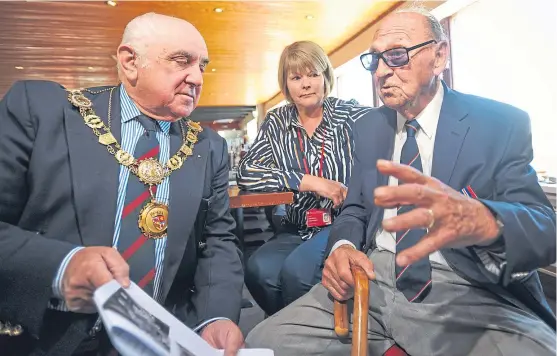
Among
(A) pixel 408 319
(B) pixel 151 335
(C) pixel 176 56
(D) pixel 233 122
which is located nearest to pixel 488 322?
(A) pixel 408 319

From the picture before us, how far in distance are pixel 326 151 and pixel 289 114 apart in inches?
12.1

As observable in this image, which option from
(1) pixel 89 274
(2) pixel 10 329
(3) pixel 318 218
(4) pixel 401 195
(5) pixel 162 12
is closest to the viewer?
(4) pixel 401 195

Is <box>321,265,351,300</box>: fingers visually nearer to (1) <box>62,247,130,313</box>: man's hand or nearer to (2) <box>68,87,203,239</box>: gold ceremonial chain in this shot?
(2) <box>68,87,203,239</box>: gold ceremonial chain

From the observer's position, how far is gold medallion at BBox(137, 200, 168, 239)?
1.02m

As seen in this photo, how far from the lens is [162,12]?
4523 mm

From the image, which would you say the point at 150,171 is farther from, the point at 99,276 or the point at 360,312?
the point at 360,312

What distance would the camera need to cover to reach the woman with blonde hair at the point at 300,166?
169cm

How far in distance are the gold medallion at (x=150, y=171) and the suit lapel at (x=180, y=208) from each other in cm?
4

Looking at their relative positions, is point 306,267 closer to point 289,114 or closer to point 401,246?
point 401,246

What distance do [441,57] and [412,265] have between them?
663 millimetres

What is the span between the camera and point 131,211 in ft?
3.33

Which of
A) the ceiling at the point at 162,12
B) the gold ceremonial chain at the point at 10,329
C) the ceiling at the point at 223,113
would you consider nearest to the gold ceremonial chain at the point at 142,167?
the gold ceremonial chain at the point at 10,329

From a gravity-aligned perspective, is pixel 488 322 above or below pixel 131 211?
below

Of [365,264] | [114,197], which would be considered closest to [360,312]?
[365,264]
